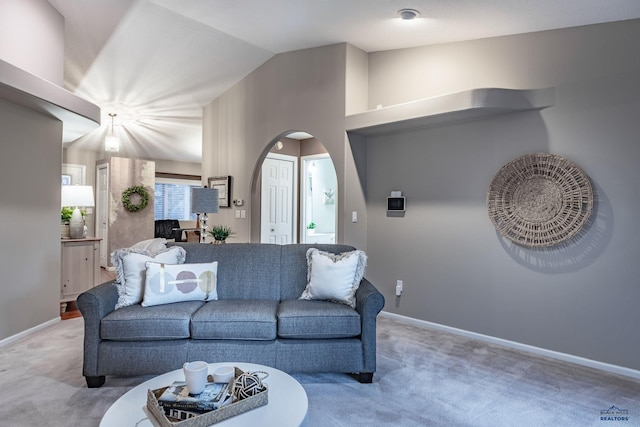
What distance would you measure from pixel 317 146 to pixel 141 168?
3.71 metres

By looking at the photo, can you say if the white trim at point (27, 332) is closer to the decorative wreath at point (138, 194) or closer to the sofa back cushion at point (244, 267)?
the sofa back cushion at point (244, 267)

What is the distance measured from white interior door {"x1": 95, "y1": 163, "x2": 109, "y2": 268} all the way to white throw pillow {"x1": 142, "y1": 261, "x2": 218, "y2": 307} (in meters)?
5.28

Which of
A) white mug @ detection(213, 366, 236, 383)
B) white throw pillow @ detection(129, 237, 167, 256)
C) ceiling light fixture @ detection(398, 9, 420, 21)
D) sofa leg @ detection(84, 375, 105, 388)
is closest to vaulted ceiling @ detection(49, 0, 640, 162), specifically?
ceiling light fixture @ detection(398, 9, 420, 21)

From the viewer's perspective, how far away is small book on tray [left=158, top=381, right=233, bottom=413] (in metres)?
1.48

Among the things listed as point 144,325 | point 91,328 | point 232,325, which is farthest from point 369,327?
point 91,328

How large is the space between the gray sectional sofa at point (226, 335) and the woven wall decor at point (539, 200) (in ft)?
5.02

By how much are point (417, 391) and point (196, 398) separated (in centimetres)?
152

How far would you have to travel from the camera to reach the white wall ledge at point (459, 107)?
3.16 metres

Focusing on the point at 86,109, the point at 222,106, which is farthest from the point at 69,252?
the point at 222,106

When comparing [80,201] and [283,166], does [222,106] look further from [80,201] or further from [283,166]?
[80,201]

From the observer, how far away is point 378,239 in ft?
14.1

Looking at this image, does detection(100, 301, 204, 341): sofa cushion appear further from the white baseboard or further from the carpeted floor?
the white baseboard

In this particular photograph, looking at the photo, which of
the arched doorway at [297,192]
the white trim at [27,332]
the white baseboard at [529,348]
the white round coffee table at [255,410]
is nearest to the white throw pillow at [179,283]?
the white round coffee table at [255,410]

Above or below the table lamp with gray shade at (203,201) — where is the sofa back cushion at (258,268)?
below
